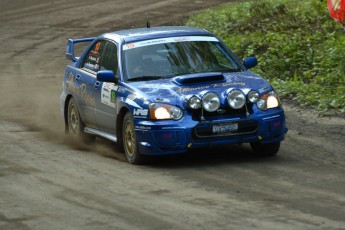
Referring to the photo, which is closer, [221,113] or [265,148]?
[221,113]

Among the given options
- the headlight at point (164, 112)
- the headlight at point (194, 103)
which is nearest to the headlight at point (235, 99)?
the headlight at point (194, 103)

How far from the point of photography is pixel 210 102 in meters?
11.7

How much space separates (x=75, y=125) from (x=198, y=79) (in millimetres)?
3073

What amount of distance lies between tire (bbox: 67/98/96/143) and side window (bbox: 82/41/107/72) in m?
0.61

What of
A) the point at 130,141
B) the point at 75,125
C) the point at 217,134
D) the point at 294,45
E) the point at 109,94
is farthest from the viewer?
the point at 294,45

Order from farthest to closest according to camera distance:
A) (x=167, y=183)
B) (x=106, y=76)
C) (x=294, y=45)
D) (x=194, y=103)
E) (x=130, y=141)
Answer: (x=294, y=45) → (x=106, y=76) → (x=130, y=141) → (x=194, y=103) → (x=167, y=183)

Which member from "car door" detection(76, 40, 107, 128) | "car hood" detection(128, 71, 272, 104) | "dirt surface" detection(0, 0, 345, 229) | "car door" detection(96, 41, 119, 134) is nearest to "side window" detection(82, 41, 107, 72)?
"car door" detection(76, 40, 107, 128)

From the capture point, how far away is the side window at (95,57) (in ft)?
45.8

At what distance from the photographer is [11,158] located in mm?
12883

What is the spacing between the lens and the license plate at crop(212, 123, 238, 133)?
464 inches

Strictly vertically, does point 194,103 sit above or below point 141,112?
above

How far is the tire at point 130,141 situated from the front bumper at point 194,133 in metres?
0.15

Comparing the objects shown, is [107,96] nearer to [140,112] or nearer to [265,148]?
[140,112]

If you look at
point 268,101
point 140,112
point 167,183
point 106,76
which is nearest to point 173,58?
point 106,76
